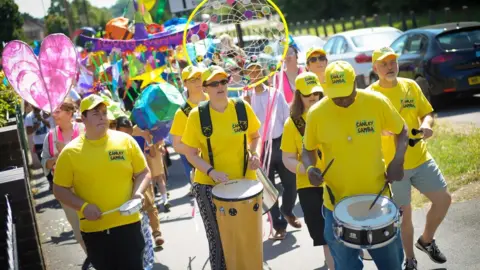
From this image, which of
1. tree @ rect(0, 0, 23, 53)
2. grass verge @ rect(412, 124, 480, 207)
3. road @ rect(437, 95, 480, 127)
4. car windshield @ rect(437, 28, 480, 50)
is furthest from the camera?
tree @ rect(0, 0, 23, 53)

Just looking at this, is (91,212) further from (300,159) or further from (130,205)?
(300,159)

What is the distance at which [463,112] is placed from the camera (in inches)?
488

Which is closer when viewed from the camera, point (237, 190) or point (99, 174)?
point (99, 174)

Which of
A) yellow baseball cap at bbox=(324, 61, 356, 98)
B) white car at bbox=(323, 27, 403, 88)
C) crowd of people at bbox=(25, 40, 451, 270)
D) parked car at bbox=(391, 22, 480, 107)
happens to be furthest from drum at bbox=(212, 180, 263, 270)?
white car at bbox=(323, 27, 403, 88)

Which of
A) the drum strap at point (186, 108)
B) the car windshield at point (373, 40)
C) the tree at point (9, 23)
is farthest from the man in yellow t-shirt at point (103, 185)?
the tree at point (9, 23)

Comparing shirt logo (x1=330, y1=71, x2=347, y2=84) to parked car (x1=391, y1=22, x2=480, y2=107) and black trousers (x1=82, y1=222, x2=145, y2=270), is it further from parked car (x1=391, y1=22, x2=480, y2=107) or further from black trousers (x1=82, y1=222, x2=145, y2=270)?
parked car (x1=391, y1=22, x2=480, y2=107)

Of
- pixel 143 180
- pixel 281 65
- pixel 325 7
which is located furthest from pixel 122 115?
pixel 325 7

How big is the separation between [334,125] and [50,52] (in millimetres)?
3644

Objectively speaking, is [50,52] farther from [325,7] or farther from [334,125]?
[325,7]

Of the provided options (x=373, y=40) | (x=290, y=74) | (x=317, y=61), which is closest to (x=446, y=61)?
(x=373, y=40)

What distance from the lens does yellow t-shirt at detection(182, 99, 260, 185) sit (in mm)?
5387

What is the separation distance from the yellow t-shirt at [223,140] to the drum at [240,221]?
185 millimetres

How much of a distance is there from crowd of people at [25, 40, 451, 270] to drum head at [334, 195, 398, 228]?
0.37 ft

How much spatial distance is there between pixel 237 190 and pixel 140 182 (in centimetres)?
74
